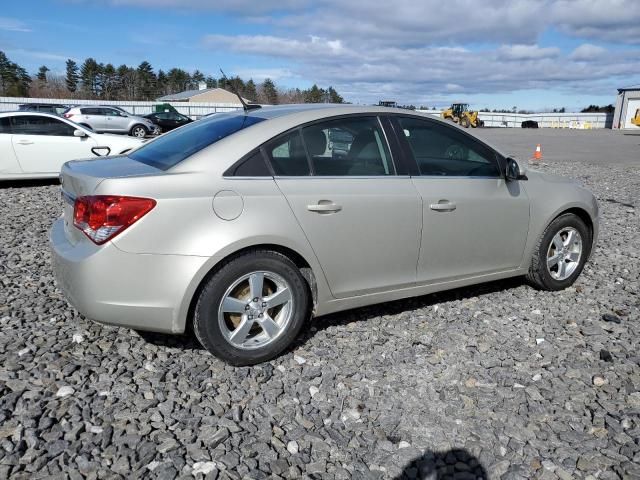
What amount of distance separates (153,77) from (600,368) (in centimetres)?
11177

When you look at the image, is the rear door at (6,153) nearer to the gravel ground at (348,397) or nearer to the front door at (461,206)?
the gravel ground at (348,397)

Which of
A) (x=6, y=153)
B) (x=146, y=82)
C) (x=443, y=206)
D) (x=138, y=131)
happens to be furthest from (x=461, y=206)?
(x=146, y=82)

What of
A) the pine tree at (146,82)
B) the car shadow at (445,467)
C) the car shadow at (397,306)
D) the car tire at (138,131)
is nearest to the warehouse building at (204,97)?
the pine tree at (146,82)

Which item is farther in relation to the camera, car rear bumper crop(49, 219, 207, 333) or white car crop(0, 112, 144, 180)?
white car crop(0, 112, 144, 180)

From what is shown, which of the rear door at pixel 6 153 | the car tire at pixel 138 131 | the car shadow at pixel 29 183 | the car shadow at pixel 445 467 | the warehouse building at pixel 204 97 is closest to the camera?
the car shadow at pixel 445 467

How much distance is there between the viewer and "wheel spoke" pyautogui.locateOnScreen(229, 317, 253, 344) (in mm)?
3451

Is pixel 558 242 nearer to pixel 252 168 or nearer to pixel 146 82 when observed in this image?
pixel 252 168

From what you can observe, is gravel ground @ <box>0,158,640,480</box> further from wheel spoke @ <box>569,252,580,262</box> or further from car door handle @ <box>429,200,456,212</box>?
car door handle @ <box>429,200,456,212</box>

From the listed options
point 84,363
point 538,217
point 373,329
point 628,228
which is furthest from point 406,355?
point 628,228

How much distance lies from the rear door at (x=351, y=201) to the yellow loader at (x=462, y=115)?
156 ft

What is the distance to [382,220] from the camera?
3818 mm

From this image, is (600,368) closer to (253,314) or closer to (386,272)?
(386,272)

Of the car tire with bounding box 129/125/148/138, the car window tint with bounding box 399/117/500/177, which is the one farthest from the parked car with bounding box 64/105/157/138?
the car window tint with bounding box 399/117/500/177

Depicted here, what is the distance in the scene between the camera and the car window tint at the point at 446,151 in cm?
414
